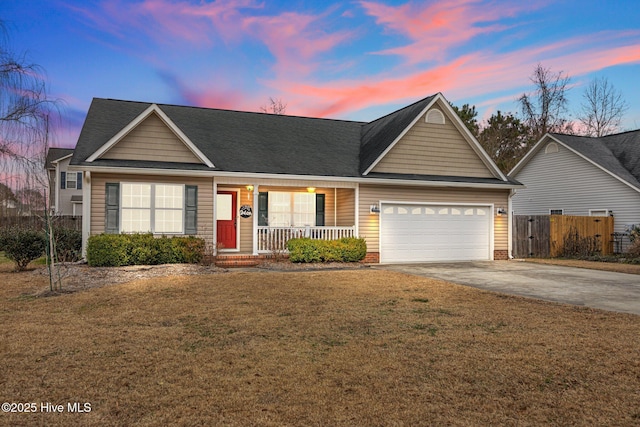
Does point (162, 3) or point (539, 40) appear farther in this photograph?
point (539, 40)

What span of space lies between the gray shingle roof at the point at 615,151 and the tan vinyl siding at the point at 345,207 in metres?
13.5

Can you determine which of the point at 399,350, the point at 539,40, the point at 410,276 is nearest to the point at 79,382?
the point at 399,350

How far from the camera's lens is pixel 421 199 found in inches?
678

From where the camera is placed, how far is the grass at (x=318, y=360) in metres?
3.86

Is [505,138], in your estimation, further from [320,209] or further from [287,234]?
[287,234]

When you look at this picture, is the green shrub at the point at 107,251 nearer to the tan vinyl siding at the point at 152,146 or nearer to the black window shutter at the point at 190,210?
the black window shutter at the point at 190,210

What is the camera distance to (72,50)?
1669 centimetres

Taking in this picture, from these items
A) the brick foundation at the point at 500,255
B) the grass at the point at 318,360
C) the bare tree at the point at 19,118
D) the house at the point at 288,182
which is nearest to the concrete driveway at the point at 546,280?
the brick foundation at the point at 500,255

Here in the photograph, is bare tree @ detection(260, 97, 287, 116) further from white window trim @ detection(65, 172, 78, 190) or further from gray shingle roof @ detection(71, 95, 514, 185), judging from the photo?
gray shingle roof @ detection(71, 95, 514, 185)

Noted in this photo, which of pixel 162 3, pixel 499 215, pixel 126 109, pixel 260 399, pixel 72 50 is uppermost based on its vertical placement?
pixel 162 3

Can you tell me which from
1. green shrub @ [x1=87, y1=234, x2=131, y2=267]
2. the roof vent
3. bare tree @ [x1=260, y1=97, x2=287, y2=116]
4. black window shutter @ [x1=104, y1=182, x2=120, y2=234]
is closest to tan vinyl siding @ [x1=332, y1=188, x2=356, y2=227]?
the roof vent

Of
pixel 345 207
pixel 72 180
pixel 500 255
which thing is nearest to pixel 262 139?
pixel 345 207

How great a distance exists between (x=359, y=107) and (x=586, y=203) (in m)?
13.7

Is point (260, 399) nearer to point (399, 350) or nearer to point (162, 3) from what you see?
point (399, 350)
